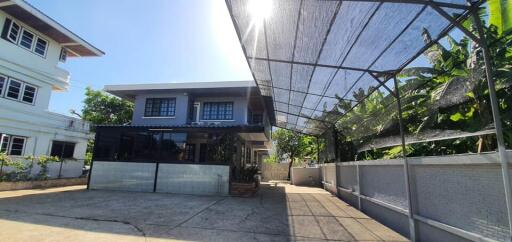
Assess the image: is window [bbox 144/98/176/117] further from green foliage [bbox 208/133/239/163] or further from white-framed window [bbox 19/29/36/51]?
white-framed window [bbox 19/29/36/51]

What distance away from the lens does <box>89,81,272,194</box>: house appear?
40.2 feet

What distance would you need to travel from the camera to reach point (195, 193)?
12227 mm

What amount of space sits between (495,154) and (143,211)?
801 cm

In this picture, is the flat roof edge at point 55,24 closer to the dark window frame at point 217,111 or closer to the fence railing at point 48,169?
the fence railing at point 48,169

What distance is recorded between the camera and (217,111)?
15812 millimetres

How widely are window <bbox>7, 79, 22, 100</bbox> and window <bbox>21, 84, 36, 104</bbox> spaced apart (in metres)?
0.36

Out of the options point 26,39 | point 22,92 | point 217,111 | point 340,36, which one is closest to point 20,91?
point 22,92

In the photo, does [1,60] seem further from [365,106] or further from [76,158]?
[365,106]

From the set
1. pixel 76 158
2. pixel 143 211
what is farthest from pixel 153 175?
pixel 76 158

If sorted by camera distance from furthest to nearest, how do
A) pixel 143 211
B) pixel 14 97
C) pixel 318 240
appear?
pixel 14 97
pixel 143 211
pixel 318 240

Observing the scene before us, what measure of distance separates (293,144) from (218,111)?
1442 cm

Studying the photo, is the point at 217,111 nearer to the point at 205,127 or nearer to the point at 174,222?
the point at 205,127

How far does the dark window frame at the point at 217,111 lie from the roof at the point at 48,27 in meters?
9.38

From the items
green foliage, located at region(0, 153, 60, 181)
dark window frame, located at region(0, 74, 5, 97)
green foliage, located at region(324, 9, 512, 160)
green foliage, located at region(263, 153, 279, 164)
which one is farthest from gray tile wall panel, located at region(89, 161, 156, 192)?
green foliage, located at region(263, 153, 279, 164)
